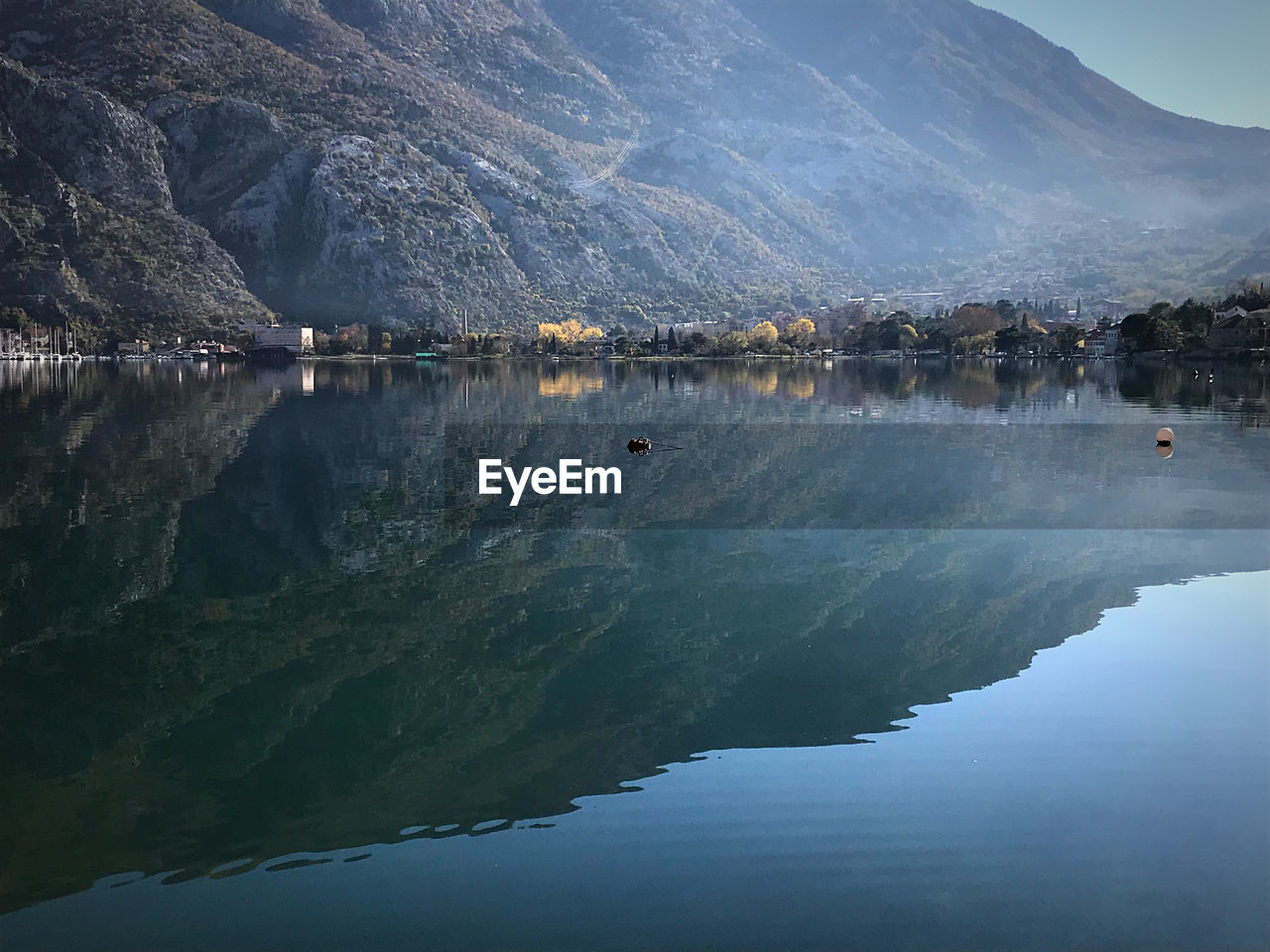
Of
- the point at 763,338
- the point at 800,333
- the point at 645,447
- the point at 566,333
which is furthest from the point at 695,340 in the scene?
the point at 645,447

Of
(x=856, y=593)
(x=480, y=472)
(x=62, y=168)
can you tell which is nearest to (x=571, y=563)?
(x=856, y=593)

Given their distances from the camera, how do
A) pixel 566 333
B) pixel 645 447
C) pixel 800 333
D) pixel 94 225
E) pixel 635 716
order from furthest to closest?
pixel 566 333, pixel 800 333, pixel 94 225, pixel 645 447, pixel 635 716

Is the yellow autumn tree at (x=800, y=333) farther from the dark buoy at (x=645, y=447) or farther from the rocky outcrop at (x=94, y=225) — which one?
the dark buoy at (x=645, y=447)

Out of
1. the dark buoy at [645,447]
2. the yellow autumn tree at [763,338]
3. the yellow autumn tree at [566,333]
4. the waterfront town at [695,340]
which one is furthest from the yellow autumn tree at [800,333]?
the dark buoy at [645,447]

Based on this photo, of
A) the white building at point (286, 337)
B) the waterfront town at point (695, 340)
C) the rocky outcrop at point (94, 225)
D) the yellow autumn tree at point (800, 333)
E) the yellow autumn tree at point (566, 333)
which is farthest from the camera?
the yellow autumn tree at point (566, 333)

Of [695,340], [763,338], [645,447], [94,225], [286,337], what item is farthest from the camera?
[763,338]

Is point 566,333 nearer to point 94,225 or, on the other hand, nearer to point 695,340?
point 695,340
